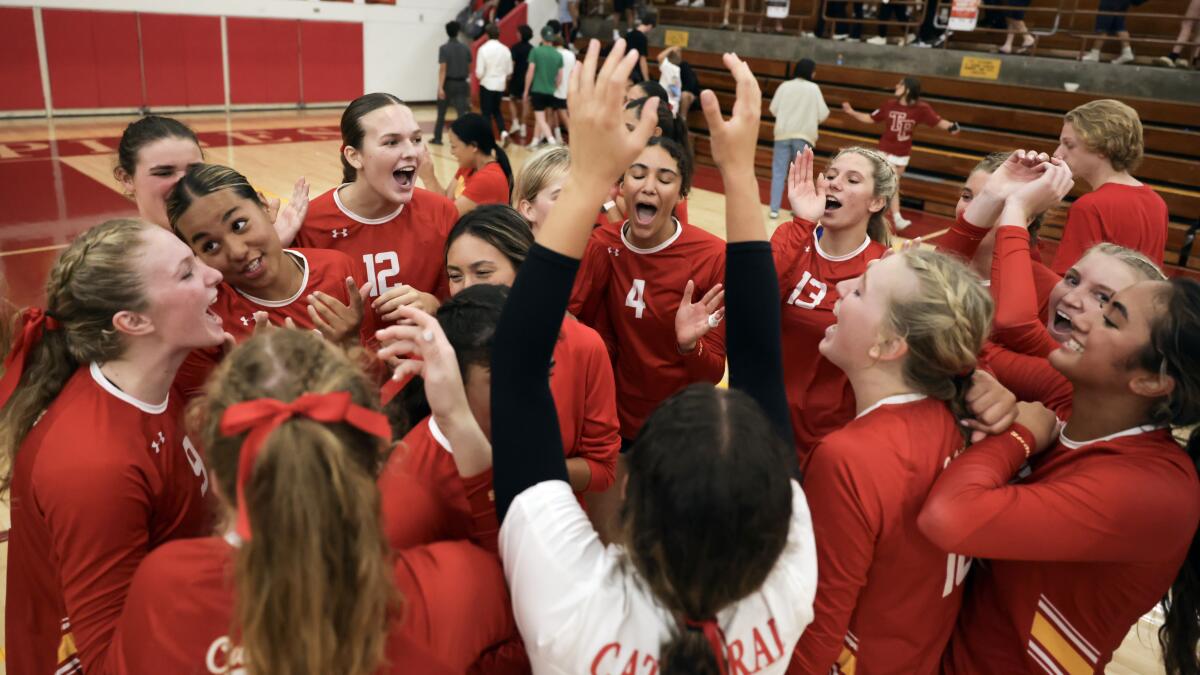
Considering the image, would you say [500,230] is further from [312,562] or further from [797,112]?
[797,112]

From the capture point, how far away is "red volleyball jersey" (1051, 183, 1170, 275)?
401 centimetres

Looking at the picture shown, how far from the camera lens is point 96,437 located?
173 centimetres

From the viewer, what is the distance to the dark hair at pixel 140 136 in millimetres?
3064

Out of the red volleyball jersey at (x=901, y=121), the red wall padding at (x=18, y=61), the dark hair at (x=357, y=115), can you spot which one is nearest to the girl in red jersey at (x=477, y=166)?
the dark hair at (x=357, y=115)

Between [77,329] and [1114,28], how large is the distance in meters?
14.0

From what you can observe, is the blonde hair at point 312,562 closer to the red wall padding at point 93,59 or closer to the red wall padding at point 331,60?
the red wall padding at point 93,59

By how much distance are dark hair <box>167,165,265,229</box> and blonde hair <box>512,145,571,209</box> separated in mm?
1221

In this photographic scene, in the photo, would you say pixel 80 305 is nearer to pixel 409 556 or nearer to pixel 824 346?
pixel 409 556

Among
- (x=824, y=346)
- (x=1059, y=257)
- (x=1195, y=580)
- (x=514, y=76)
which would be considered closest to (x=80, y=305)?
(x=824, y=346)

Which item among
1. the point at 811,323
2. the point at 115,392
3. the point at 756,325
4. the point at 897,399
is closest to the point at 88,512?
the point at 115,392

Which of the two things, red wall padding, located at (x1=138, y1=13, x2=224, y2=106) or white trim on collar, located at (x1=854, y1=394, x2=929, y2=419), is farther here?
red wall padding, located at (x1=138, y1=13, x2=224, y2=106)

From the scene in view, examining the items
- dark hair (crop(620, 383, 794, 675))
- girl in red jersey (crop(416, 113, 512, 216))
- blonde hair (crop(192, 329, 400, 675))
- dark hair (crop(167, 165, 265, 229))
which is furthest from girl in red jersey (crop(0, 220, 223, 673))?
girl in red jersey (crop(416, 113, 512, 216))

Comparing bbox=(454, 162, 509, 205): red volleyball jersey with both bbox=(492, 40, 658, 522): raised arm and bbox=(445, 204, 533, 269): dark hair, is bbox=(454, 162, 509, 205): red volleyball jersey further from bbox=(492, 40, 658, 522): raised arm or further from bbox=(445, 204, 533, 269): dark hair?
bbox=(492, 40, 658, 522): raised arm

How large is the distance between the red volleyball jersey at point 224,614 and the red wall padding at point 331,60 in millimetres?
17129
